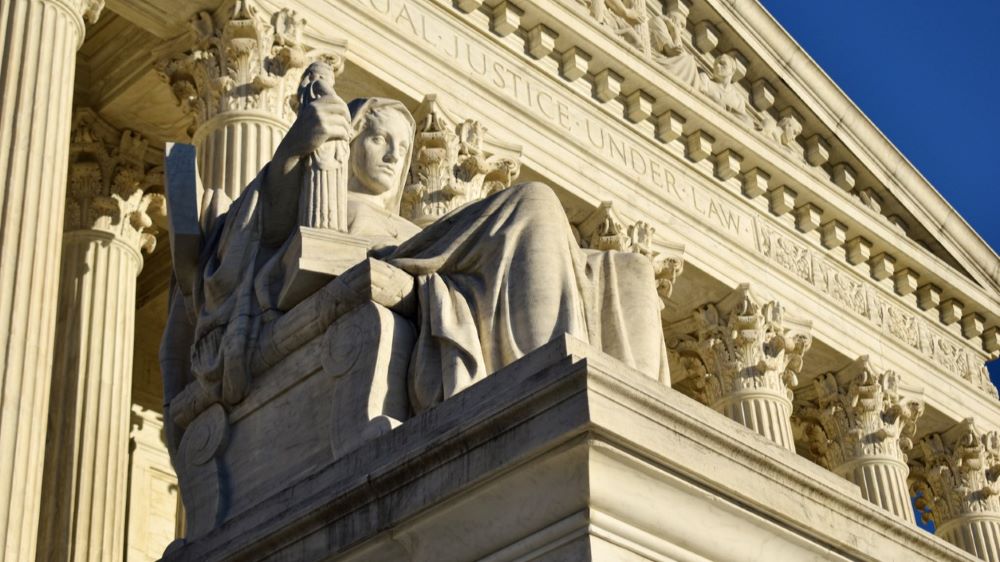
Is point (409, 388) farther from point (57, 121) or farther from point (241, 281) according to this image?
point (57, 121)

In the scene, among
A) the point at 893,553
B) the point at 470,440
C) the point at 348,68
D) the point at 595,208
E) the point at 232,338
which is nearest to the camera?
the point at 470,440

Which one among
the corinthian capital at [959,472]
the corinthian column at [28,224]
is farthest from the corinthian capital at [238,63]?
the corinthian capital at [959,472]

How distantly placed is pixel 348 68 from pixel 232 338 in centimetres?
1117

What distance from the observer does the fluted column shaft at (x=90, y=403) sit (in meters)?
16.4

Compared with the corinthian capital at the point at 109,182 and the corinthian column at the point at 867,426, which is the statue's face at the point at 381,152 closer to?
the corinthian capital at the point at 109,182

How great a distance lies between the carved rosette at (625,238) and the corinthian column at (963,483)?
27.5 feet

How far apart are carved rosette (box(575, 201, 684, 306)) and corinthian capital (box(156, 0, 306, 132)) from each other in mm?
5592

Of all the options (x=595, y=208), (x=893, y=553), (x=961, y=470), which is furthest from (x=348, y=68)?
(x=961, y=470)

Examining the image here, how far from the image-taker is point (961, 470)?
27375mm

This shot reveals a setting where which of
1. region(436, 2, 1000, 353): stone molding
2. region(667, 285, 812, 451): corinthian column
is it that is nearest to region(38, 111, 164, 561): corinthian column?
region(436, 2, 1000, 353): stone molding

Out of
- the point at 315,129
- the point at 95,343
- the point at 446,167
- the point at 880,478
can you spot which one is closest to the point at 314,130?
the point at 315,129

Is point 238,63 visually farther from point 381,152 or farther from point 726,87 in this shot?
point 726,87

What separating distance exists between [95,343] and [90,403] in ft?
2.76

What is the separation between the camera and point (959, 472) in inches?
1077
